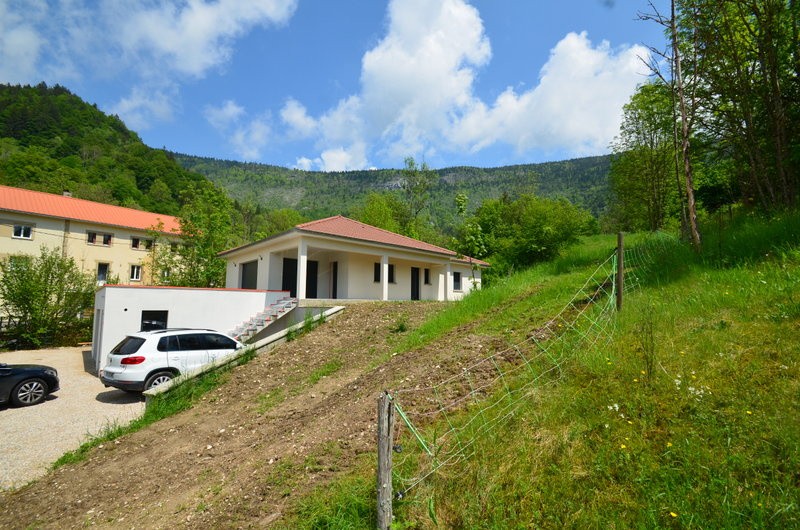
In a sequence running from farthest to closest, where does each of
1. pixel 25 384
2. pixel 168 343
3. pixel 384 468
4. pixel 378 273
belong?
pixel 378 273
pixel 168 343
pixel 25 384
pixel 384 468

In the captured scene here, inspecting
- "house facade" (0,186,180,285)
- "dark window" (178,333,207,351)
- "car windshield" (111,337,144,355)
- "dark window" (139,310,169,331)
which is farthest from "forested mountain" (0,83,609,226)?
"dark window" (139,310,169,331)

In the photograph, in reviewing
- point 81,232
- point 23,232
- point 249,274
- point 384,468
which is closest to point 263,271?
point 249,274

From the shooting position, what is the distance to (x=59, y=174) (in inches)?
1953

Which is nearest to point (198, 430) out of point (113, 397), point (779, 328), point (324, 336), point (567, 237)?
point (324, 336)

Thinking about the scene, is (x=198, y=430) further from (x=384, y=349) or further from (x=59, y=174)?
(x=59, y=174)

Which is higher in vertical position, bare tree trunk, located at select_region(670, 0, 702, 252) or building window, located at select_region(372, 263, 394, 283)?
bare tree trunk, located at select_region(670, 0, 702, 252)

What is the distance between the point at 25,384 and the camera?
381 inches

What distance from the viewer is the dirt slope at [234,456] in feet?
12.2

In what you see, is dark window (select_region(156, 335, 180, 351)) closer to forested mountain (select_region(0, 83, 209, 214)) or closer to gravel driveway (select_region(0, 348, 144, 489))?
gravel driveway (select_region(0, 348, 144, 489))

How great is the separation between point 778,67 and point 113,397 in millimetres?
18681

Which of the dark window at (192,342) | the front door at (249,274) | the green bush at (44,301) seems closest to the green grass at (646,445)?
the dark window at (192,342)

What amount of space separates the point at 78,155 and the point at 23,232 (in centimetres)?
4990

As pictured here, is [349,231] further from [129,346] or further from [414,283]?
[129,346]

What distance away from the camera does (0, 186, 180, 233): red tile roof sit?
28844 millimetres
